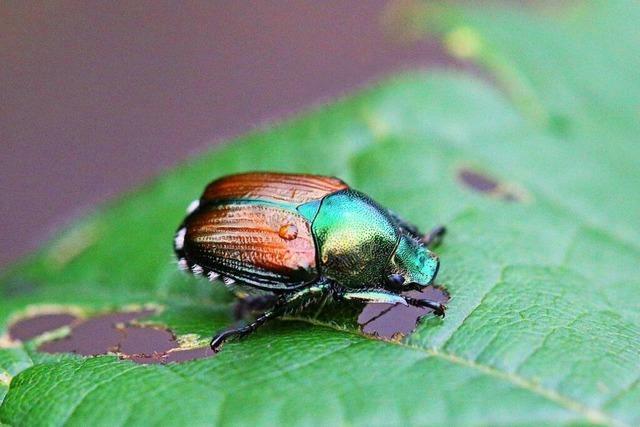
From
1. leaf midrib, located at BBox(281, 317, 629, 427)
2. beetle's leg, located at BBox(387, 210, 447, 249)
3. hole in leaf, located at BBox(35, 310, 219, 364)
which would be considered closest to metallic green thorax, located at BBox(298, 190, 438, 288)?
beetle's leg, located at BBox(387, 210, 447, 249)

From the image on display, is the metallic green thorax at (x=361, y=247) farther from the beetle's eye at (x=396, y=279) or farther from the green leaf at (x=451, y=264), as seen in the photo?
the green leaf at (x=451, y=264)

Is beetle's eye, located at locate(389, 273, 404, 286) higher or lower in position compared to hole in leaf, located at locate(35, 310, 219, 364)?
lower

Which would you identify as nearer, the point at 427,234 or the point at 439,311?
the point at 439,311

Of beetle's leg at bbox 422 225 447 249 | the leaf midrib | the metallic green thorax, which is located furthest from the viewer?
beetle's leg at bbox 422 225 447 249

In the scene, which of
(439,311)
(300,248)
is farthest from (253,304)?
(439,311)

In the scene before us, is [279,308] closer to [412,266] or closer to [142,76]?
[412,266]

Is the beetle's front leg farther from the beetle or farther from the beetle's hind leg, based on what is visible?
the beetle's hind leg

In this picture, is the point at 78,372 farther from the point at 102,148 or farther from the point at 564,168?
the point at 102,148

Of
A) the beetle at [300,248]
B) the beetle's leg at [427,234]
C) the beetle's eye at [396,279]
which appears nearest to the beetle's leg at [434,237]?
the beetle's leg at [427,234]
